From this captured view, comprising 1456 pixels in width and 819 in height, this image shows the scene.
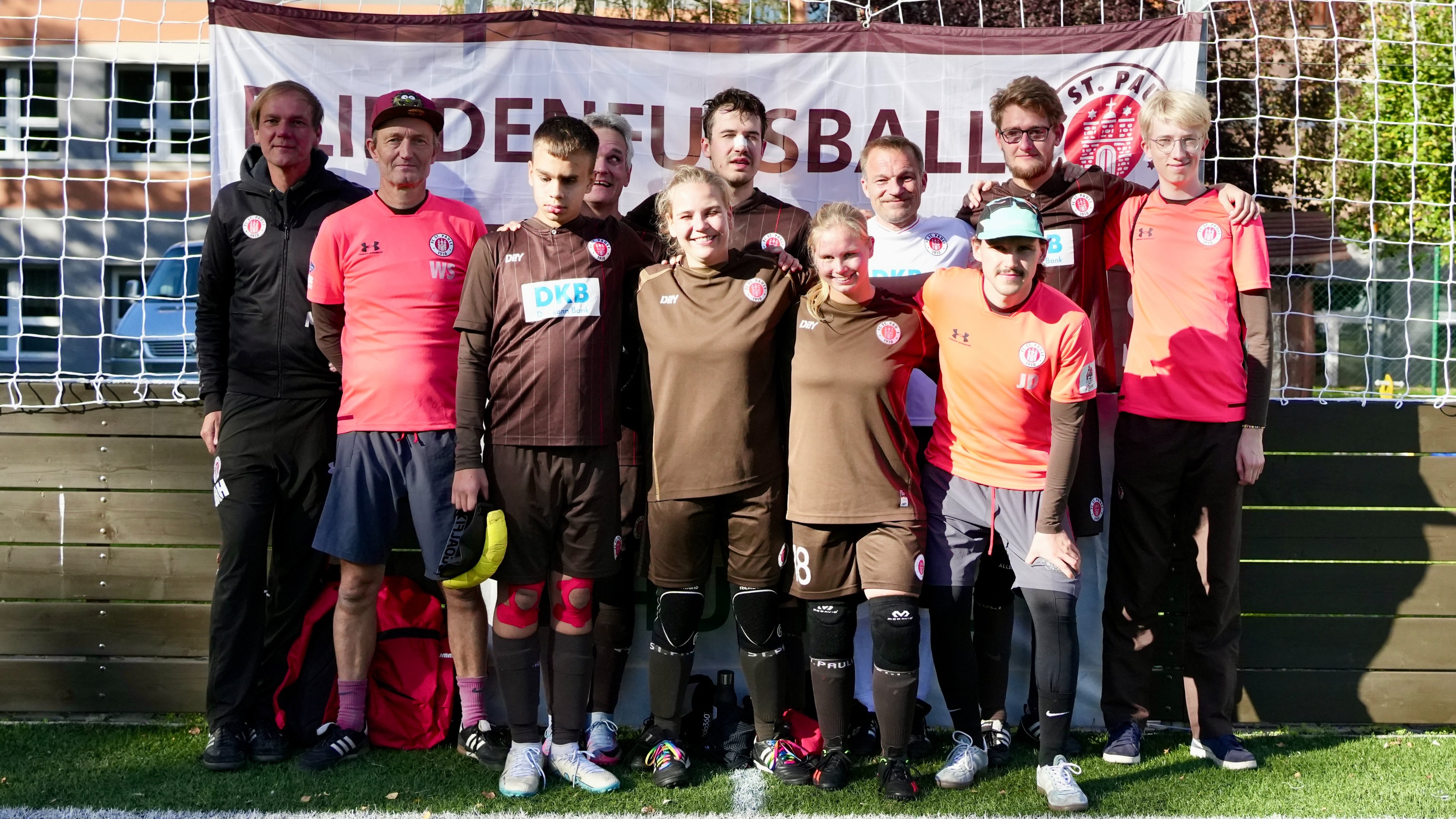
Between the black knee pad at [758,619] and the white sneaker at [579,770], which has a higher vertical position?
the black knee pad at [758,619]

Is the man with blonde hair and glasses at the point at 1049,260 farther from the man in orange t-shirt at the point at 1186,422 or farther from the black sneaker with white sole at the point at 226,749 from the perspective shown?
the black sneaker with white sole at the point at 226,749

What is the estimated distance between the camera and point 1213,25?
430cm

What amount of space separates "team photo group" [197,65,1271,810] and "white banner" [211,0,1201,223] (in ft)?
1.68

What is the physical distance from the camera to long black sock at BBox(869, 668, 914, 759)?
3.14 m

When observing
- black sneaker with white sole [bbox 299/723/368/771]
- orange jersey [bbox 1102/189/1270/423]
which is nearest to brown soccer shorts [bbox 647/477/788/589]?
black sneaker with white sole [bbox 299/723/368/771]

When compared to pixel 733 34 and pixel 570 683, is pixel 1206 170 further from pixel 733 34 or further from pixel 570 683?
pixel 570 683

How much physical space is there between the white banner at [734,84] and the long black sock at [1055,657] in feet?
5.60

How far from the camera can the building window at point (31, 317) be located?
431 centimetres

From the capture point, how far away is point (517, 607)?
3.29 meters

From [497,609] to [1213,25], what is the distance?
3.47 m

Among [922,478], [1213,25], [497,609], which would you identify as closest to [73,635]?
[497,609]

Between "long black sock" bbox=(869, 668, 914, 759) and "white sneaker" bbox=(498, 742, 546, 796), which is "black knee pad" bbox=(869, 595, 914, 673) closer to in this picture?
"long black sock" bbox=(869, 668, 914, 759)

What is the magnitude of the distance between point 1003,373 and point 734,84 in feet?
5.79

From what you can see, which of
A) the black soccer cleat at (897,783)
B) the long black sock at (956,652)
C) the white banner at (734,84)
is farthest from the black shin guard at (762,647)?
the white banner at (734,84)
